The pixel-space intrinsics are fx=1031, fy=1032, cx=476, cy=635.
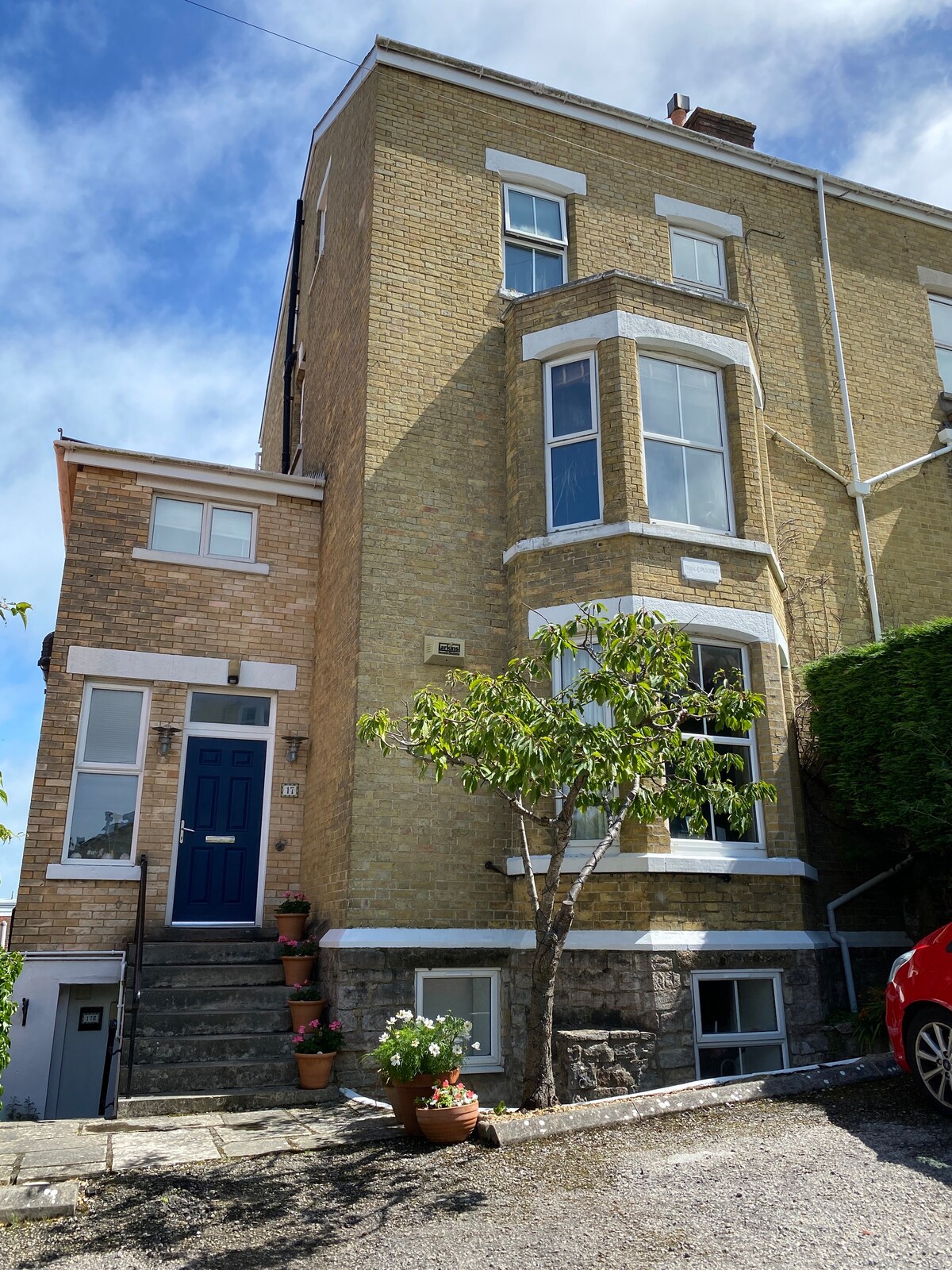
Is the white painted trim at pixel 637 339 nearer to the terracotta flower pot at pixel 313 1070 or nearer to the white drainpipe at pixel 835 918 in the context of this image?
the white drainpipe at pixel 835 918

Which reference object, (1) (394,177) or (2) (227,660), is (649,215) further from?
(2) (227,660)

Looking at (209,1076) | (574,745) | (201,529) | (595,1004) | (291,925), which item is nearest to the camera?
(574,745)

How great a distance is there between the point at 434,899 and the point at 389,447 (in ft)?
15.2

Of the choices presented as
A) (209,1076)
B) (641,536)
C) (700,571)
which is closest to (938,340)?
(700,571)

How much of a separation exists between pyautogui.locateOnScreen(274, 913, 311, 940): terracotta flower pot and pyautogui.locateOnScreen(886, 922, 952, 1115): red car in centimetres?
569

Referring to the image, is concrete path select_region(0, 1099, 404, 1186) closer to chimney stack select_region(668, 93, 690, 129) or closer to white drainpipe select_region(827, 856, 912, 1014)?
white drainpipe select_region(827, 856, 912, 1014)

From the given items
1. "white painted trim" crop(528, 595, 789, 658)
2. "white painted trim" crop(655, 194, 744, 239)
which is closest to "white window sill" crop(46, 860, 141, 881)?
"white painted trim" crop(528, 595, 789, 658)

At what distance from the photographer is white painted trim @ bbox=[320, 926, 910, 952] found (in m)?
9.02

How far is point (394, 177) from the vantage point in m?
11.8

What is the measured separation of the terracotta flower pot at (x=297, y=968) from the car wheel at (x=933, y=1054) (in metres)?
5.30

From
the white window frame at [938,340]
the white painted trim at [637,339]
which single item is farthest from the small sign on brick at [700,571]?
the white window frame at [938,340]

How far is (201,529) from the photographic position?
12.1 m

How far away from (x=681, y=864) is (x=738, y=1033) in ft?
5.23

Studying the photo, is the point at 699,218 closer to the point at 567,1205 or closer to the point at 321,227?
the point at 321,227
